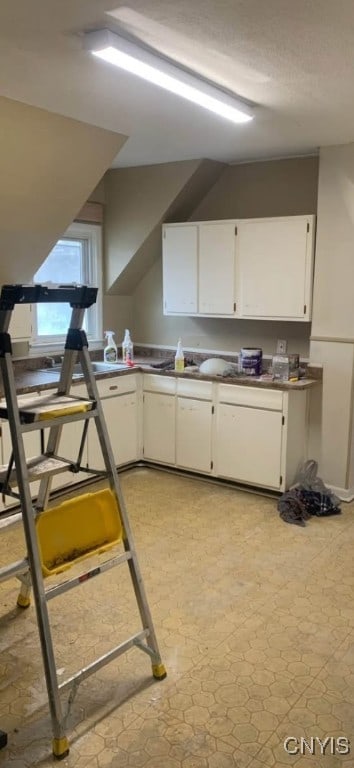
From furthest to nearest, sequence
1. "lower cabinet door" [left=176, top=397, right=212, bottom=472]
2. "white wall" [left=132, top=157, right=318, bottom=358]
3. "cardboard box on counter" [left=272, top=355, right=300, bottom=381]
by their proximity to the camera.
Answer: "lower cabinet door" [left=176, top=397, right=212, bottom=472] → "white wall" [left=132, top=157, right=318, bottom=358] → "cardboard box on counter" [left=272, top=355, right=300, bottom=381]

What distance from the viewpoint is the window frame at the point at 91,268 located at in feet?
15.8

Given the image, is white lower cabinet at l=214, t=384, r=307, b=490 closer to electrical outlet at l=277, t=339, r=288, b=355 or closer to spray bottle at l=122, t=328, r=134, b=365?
electrical outlet at l=277, t=339, r=288, b=355

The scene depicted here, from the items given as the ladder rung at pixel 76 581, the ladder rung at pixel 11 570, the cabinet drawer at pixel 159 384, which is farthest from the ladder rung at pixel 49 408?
the cabinet drawer at pixel 159 384

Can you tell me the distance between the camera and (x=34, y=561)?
6.68 feet

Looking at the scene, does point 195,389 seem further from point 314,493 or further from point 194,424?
point 314,493

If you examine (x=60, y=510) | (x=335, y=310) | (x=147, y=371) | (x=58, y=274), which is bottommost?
(x=60, y=510)

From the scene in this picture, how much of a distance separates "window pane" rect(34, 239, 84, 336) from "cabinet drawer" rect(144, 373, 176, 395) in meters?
0.82

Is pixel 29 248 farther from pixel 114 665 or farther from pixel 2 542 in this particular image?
pixel 114 665

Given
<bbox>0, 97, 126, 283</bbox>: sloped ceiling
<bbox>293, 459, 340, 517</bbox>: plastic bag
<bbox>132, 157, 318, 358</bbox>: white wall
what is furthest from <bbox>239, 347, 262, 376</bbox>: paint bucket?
<bbox>0, 97, 126, 283</bbox>: sloped ceiling

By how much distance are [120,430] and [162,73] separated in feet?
9.22

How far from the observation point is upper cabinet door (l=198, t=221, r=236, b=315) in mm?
4539

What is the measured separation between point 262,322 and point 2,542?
254 centimetres

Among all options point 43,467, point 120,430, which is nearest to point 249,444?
point 120,430

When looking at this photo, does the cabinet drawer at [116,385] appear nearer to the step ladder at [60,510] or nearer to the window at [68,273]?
the window at [68,273]
